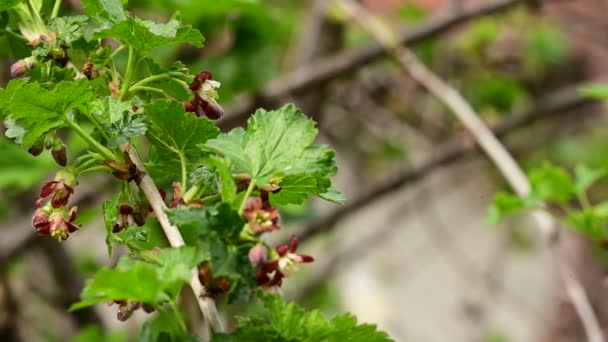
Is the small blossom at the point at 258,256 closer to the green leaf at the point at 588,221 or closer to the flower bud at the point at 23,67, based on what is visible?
the flower bud at the point at 23,67

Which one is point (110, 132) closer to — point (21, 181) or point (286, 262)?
point (286, 262)

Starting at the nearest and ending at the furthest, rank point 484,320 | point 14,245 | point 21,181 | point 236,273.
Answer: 1. point 236,273
2. point 21,181
3. point 14,245
4. point 484,320

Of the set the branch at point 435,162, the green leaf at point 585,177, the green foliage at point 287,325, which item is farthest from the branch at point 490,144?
the green foliage at point 287,325

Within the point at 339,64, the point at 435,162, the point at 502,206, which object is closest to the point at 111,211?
the point at 502,206

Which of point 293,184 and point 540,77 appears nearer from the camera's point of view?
point 293,184

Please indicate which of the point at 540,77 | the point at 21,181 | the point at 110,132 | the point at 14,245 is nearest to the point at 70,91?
the point at 110,132

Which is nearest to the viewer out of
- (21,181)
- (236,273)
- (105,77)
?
(236,273)

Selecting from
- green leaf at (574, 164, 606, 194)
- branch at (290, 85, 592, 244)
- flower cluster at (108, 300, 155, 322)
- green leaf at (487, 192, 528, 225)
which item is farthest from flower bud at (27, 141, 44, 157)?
branch at (290, 85, 592, 244)
